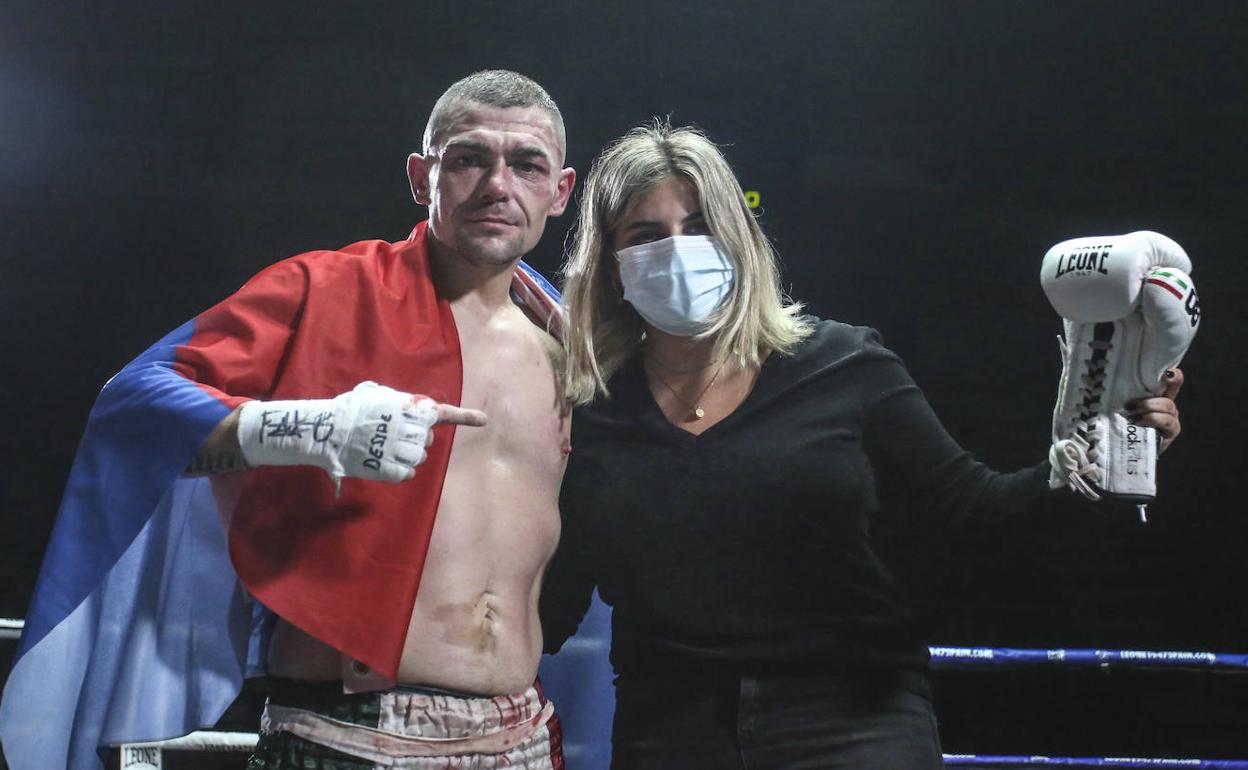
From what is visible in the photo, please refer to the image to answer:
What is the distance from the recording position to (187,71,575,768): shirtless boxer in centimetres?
138

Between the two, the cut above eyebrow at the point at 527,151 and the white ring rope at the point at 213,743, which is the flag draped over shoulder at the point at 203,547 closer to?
the cut above eyebrow at the point at 527,151

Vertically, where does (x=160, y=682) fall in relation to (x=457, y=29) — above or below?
below

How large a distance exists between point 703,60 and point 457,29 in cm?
68

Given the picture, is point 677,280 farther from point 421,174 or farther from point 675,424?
point 421,174

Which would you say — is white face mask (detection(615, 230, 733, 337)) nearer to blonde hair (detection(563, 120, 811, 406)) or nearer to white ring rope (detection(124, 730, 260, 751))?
blonde hair (detection(563, 120, 811, 406))

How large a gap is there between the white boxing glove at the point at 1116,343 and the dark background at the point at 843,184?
1.67m

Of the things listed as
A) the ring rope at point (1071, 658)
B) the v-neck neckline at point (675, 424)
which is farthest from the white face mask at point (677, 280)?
the ring rope at point (1071, 658)

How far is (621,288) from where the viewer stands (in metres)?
1.73

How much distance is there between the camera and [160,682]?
1434mm

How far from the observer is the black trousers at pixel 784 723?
1408 mm

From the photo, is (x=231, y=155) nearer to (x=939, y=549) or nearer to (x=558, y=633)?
(x=558, y=633)

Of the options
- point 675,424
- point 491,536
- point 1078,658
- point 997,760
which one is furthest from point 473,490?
point 1078,658

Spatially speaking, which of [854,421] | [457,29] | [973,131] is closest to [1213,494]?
[973,131]

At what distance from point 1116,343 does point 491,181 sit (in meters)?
0.84
